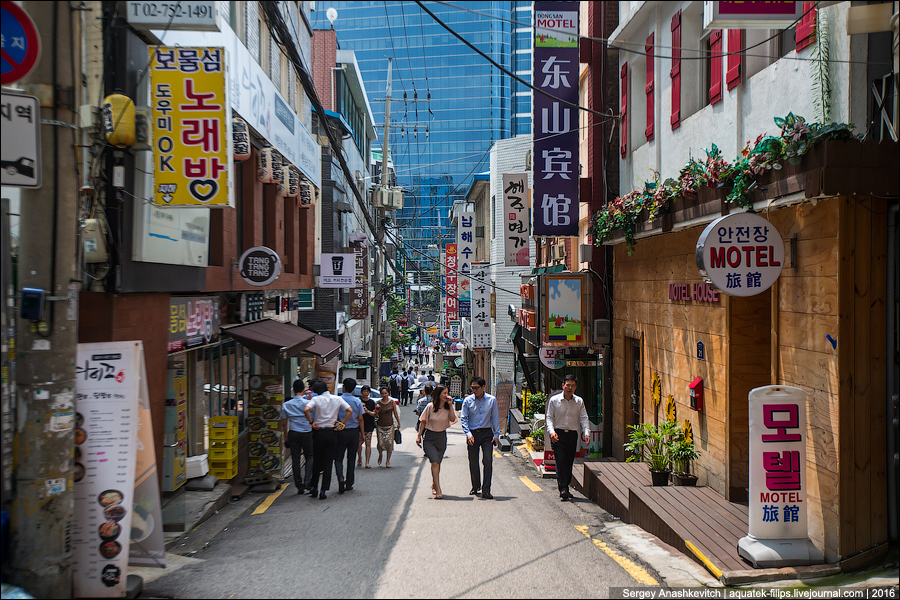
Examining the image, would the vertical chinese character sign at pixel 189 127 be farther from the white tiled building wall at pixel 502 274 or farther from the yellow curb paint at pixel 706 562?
the white tiled building wall at pixel 502 274

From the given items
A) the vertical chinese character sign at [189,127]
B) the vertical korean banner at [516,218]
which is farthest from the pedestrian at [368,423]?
the vertical korean banner at [516,218]

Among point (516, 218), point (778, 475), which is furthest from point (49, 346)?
point (516, 218)

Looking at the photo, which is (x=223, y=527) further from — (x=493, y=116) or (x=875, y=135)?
(x=493, y=116)

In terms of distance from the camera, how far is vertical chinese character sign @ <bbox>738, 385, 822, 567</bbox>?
18.4 ft

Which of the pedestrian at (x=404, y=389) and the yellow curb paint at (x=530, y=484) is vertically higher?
the yellow curb paint at (x=530, y=484)

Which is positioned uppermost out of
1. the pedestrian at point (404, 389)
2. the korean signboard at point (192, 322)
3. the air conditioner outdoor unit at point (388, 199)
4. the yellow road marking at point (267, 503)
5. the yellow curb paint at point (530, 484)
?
the air conditioner outdoor unit at point (388, 199)

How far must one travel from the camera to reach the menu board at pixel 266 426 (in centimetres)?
1045

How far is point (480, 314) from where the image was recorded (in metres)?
30.8

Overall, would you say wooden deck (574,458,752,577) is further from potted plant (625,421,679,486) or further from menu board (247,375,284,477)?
menu board (247,375,284,477)

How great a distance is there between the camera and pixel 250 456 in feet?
34.4

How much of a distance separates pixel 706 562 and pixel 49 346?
524cm

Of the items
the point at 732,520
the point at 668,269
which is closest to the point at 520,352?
the point at 668,269

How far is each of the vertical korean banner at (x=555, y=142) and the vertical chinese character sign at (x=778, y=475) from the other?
→ 25.7 feet

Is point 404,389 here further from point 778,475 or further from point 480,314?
point 778,475
